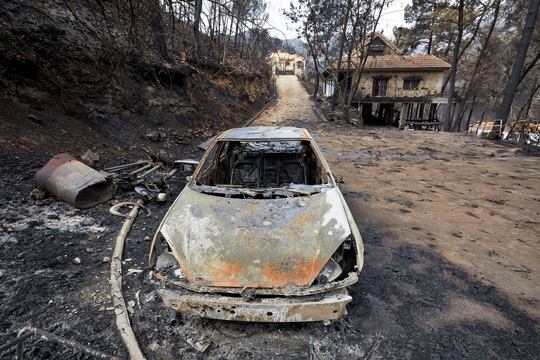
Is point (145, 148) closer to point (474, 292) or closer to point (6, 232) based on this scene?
point (6, 232)

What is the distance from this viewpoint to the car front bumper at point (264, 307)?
5.90 feet

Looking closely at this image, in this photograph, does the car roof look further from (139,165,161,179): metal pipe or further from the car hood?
(139,165,161,179): metal pipe

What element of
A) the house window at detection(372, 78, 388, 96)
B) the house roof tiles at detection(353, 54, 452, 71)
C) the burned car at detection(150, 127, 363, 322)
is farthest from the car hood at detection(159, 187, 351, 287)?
the house window at detection(372, 78, 388, 96)

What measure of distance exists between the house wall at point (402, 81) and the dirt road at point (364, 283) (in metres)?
20.7

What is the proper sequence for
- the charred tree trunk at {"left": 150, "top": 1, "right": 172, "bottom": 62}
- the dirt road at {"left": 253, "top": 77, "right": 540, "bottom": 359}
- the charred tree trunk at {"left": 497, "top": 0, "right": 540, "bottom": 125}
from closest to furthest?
the dirt road at {"left": 253, "top": 77, "right": 540, "bottom": 359} → the charred tree trunk at {"left": 150, "top": 1, "right": 172, "bottom": 62} → the charred tree trunk at {"left": 497, "top": 0, "right": 540, "bottom": 125}

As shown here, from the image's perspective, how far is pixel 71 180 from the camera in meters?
4.07

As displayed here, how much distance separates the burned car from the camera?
1.83 metres

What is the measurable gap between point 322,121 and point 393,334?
15302 millimetres

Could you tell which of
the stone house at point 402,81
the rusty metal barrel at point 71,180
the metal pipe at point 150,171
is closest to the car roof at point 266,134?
the rusty metal barrel at point 71,180

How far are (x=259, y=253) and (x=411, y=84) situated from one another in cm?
2702

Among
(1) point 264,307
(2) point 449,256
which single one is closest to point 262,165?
(1) point 264,307

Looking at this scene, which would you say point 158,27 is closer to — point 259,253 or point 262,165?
point 262,165

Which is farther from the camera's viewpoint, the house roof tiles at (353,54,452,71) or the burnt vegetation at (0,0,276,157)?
the house roof tiles at (353,54,452,71)

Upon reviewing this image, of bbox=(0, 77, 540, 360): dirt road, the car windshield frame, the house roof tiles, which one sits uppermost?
the house roof tiles
